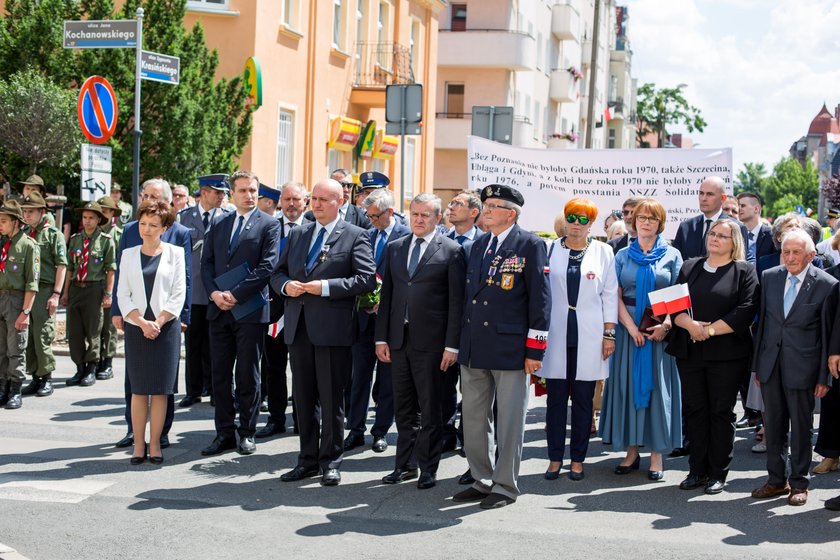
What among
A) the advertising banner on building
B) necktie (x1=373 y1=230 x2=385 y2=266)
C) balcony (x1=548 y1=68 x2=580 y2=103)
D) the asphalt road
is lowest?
the asphalt road

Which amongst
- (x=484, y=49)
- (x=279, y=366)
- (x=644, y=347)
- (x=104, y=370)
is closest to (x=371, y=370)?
(x=279, y=366)

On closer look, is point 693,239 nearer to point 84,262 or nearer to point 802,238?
point 802,238

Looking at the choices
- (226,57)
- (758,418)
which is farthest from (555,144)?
(758,418)

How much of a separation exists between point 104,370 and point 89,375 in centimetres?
47

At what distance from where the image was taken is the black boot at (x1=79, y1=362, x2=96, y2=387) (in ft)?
39.9

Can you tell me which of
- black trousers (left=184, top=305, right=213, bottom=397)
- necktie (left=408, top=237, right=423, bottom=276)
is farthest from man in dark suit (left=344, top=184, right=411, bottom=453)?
black trousers (left=184, top=305, right=213, bottom=397)

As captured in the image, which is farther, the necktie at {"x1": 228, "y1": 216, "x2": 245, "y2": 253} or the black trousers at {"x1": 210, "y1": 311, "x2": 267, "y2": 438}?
the necktie at {"x1": 228, "y1": 216, "x2": 245, "y2": 253}

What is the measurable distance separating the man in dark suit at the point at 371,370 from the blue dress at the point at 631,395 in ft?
6.16

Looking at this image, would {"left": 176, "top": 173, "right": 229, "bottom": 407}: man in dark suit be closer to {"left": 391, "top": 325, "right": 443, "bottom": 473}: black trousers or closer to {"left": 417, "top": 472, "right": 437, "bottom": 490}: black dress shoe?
{"left": 391, "top": 325, "right": 443, "bottom": 473}: black trousers

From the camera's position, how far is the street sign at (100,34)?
14031 millimetres

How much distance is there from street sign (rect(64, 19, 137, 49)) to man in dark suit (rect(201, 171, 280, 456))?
5893mm

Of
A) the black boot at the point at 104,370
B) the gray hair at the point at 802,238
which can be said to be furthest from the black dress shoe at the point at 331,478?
the black boot at the point at 104,370

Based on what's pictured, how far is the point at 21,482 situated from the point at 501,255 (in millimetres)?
3728

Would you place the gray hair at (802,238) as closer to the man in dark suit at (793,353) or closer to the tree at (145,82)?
the man in dark suit at (793,353)
